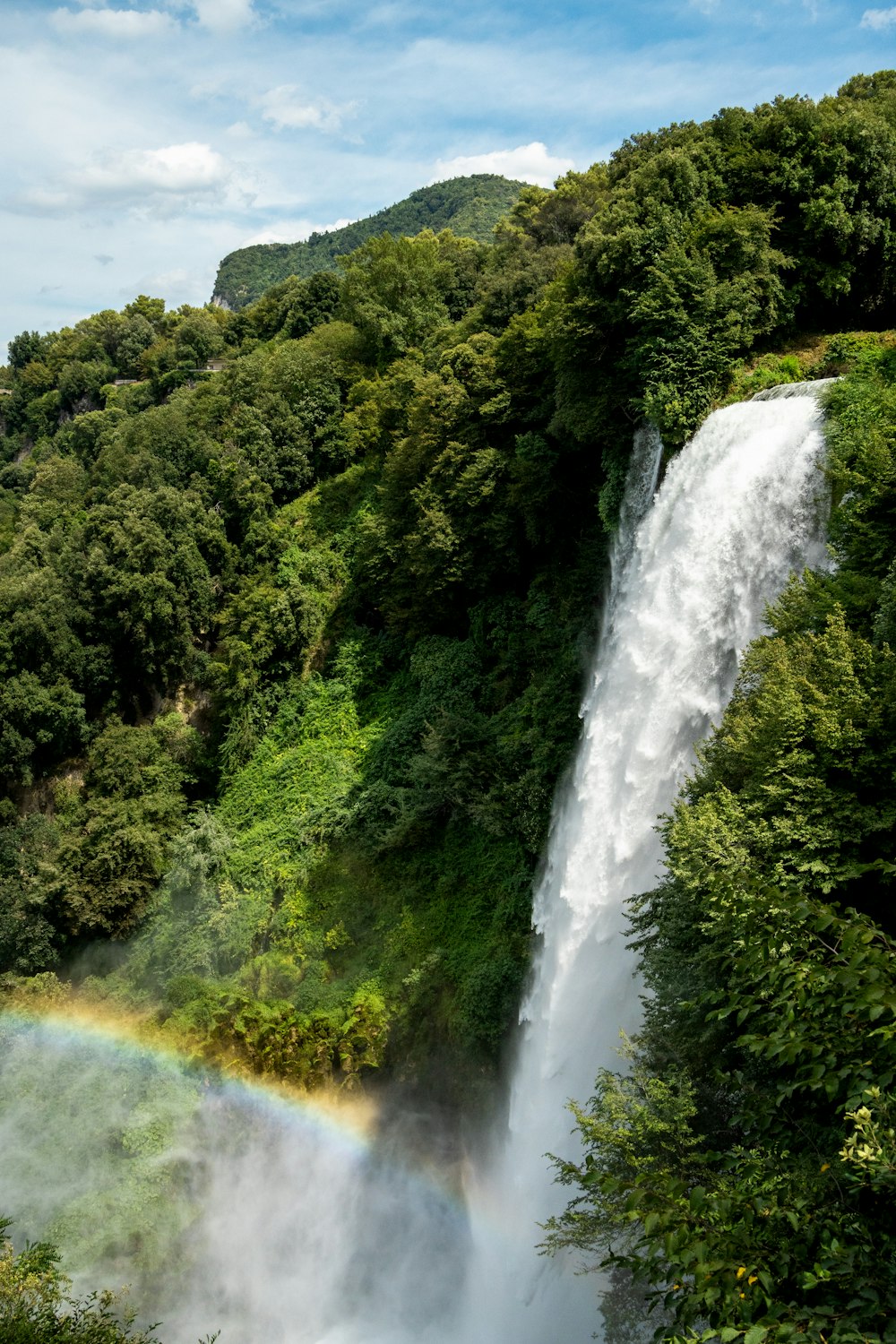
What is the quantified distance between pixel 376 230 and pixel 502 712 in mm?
115944

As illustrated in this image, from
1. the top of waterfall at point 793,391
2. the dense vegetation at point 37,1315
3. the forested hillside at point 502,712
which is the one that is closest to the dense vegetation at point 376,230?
the forested hillside at point 502,712

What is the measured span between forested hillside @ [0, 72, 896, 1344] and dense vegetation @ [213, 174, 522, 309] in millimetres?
58731

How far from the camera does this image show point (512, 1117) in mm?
17578

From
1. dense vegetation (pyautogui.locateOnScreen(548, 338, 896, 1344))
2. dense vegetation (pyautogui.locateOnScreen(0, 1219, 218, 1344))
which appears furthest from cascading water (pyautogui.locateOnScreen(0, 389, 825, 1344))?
dense vegetation (pyautogui.locateOnScreen(0, 1219, 218, 1344))

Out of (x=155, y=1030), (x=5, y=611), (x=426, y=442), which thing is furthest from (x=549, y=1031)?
(x=5, y=611)

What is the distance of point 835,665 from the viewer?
1063 cm

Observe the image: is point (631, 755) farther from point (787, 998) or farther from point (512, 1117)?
point (787, 998)

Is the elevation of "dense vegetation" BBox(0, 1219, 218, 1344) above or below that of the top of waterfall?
below

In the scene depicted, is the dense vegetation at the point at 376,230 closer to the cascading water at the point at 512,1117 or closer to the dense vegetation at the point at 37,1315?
the cascading water at the point at 512,1117

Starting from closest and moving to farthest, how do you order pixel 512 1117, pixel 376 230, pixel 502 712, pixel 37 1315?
pixel 37 1315 → pixel 512 1117 → pixel 502 712 → pixel 376 230

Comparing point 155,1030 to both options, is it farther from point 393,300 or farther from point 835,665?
point 393,300

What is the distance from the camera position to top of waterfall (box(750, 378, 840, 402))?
→ 47.6 ft

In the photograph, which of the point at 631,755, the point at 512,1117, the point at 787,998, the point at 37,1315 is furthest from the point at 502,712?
the point at 787,998

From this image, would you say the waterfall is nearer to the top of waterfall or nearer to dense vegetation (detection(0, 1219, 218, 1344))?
the top of waterfall
